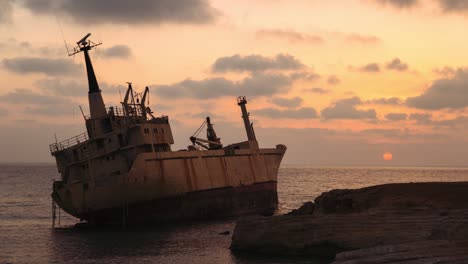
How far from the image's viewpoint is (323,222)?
24.1 m

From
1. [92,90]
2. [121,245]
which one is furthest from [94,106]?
[121,245]

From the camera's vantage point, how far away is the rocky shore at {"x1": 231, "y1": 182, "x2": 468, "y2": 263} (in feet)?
68.7

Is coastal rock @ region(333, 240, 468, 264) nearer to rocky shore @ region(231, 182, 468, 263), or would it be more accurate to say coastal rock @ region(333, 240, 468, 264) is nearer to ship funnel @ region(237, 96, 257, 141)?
rocky shore @ region(231, 182, 468, 263)

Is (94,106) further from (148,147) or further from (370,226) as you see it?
(370,226)

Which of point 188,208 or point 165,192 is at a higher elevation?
point 165,192

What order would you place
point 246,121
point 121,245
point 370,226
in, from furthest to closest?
point 246,121 < point 121,245 < point 370,226

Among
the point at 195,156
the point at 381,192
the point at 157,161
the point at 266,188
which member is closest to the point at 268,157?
the point at 266,188

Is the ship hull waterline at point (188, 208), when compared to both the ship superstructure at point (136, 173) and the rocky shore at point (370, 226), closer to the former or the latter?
the ship superstructure at point (136, 173)

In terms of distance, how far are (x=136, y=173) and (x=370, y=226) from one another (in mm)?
22932

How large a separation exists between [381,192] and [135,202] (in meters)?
21.0

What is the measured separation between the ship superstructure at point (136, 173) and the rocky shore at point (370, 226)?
16299 millimetres

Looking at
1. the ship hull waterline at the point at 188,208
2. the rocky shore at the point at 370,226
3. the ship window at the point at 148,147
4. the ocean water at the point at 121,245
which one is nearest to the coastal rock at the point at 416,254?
the rocky shore at the point at 370,226

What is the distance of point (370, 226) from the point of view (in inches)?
906

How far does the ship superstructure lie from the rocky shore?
16299 millimetres
